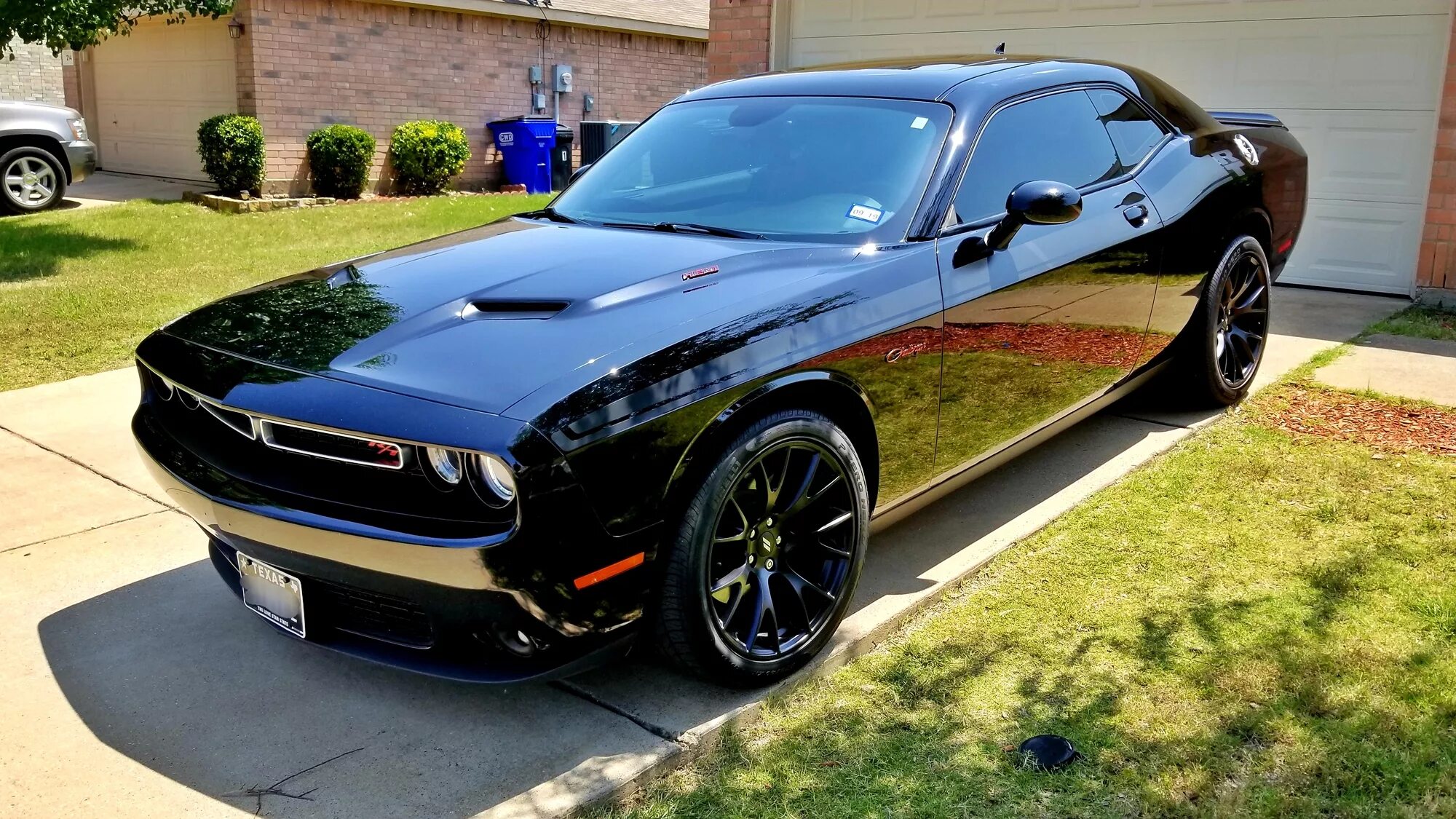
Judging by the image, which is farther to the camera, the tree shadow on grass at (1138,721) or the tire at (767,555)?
the tire at (767,555)

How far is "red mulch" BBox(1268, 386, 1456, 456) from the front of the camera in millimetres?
5324

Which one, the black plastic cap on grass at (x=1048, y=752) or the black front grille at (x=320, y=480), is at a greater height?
the black front grille at (x=320, y=480)

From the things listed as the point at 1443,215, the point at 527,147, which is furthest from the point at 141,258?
the point at 1443,215

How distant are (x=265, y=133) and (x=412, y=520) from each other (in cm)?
1398

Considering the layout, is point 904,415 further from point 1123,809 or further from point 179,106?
point 179,106

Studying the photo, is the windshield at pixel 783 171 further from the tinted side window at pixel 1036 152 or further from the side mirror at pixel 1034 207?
the side mirror at pixel 1034 207

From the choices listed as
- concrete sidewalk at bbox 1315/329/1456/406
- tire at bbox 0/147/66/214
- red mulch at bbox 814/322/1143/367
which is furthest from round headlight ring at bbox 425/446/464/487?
tire at bbox 0/147/66/214

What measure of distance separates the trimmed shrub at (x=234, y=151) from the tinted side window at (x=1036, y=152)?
12.3m

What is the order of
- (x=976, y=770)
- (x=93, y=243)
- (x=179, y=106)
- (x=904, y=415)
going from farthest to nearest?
1. (x=179, y=106)
2. (x=93, y=243)
3. (x=904, y=415)
4. (x=976, y=770)

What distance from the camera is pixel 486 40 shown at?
1795 cm

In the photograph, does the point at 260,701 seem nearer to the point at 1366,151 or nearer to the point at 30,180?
the point at 1366,151

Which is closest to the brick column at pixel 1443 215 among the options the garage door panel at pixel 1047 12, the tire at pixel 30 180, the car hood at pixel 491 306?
the garage door panel at pixel 1047 12

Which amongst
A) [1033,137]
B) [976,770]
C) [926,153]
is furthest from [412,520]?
[1033,137]

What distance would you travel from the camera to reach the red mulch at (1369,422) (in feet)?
17.5
